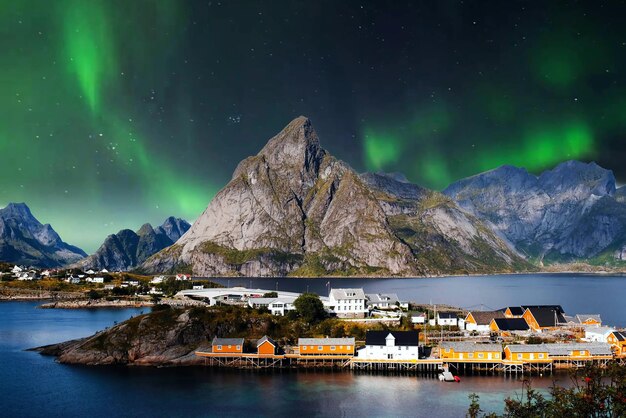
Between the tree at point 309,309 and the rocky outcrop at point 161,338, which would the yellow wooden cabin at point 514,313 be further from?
the rocky outcrop at point 161,338

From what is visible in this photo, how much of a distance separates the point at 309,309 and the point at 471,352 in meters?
35.8

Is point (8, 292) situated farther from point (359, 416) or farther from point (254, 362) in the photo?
point (359, 416)

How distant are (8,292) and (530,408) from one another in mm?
207143

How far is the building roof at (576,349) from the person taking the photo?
79562 mm

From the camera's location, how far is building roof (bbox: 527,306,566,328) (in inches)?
4003

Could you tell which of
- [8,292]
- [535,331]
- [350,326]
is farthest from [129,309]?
[535,331]

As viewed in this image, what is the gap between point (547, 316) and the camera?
102875 millimetres

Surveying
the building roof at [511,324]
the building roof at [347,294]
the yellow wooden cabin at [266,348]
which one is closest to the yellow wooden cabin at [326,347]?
the yellow wooden cabin at [266,348]

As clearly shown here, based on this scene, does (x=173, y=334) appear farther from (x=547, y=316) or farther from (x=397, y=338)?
(x=547, y=316)

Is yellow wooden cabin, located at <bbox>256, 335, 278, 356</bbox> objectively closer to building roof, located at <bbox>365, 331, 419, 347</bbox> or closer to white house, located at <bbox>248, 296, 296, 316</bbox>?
building roof, located at <bbox>365, 331, 419, 347</bbox>

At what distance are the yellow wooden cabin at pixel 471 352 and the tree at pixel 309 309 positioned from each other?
102 feet

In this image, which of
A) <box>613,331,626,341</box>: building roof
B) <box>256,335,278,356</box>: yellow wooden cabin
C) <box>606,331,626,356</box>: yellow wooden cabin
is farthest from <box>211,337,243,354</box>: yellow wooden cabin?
<box>613,331,626,341</box>: building roof

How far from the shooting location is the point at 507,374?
7519cm

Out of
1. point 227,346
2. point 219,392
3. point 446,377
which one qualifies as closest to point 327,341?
point 227,346
